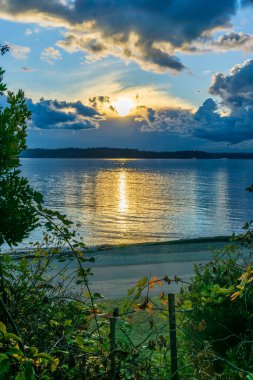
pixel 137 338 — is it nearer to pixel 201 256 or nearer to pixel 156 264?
pixel 156 264

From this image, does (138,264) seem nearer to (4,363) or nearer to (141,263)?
(141,263)

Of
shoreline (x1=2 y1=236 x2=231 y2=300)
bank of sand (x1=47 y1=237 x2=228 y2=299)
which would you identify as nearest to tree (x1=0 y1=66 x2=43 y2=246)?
shoreline (x1=2 y1=236 x2=231 y2=300)

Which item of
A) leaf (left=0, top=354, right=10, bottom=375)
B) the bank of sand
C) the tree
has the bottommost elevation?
the bank of sand

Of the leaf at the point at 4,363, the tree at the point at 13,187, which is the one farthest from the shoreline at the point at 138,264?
the leaf at the point at 4,363

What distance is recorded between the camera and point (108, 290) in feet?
37.2

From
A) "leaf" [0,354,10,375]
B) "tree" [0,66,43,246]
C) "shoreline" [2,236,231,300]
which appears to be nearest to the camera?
"leaf" [0,354,10,375]

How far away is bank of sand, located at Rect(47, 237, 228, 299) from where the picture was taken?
11773 mm

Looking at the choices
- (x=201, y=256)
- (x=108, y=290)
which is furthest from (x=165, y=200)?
(x=108, y=290)

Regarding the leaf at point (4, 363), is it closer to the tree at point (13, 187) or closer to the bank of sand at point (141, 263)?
the tree at point (13, 187)

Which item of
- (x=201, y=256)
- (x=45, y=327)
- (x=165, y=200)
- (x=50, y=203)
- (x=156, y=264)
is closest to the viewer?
(x=45, y=327)

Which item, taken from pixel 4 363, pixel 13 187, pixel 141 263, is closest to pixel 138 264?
pixel 141 263

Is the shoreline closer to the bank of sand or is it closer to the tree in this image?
the bank of sand

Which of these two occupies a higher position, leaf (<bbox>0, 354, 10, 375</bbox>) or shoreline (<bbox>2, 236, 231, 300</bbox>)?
leaf (<bbox>0, 354, 10, 375</bbox>)

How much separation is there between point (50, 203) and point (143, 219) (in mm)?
18657
